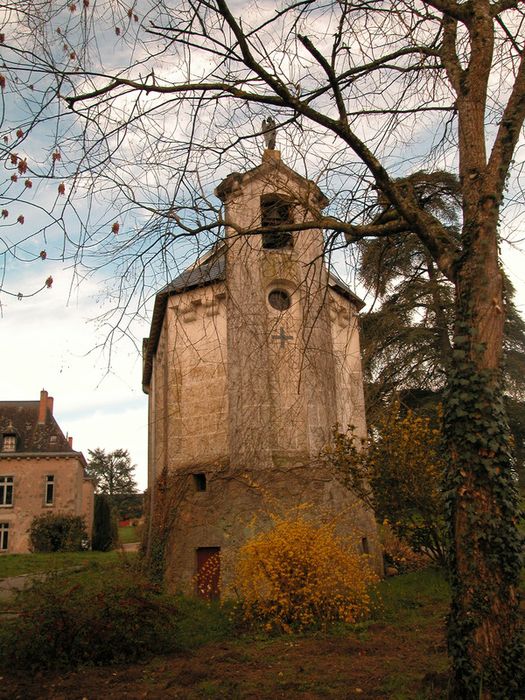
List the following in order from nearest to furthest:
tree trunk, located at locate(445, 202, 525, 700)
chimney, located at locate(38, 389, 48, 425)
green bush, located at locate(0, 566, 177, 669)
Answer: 1. tree trunk, located at locate(445, 202, 525, 700)
2. green bush, located at locate(0, 566, 177, 669)
3. chimney, located at locate(38, 389, 48, 425)

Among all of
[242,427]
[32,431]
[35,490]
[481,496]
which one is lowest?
[481,496]

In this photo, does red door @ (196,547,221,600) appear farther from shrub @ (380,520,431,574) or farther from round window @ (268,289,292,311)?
round window @ (268,289,292,311)

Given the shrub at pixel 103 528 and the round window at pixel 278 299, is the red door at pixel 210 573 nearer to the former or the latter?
the round window at pixel 278 299

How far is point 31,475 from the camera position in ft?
110

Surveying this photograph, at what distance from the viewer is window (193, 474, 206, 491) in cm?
1321

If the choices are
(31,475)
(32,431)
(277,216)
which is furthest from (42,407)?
(277,216)

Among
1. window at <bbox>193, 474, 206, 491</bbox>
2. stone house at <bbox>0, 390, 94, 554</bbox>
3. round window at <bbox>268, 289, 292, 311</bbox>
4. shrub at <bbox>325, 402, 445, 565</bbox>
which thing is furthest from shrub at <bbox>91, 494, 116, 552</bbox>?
shrub at <bbox>325, 402, 445, 565</bbox>

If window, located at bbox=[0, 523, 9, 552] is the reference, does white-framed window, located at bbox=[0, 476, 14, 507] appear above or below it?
above

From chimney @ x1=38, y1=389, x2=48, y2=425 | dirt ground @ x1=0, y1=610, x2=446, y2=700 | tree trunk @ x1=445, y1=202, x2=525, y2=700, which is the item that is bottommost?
dirt ground @ x1=0, y1=610, x2=446, y2=700

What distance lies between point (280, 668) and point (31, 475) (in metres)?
29.5

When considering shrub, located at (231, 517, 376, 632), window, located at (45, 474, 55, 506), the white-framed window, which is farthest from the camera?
window, located at (45, 474, 55, 506)

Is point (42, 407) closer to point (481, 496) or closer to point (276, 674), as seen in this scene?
point (276, 674)

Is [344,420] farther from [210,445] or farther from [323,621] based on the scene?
[323,621]

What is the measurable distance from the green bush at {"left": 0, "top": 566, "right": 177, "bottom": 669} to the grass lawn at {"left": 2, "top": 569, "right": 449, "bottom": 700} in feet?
0.83
